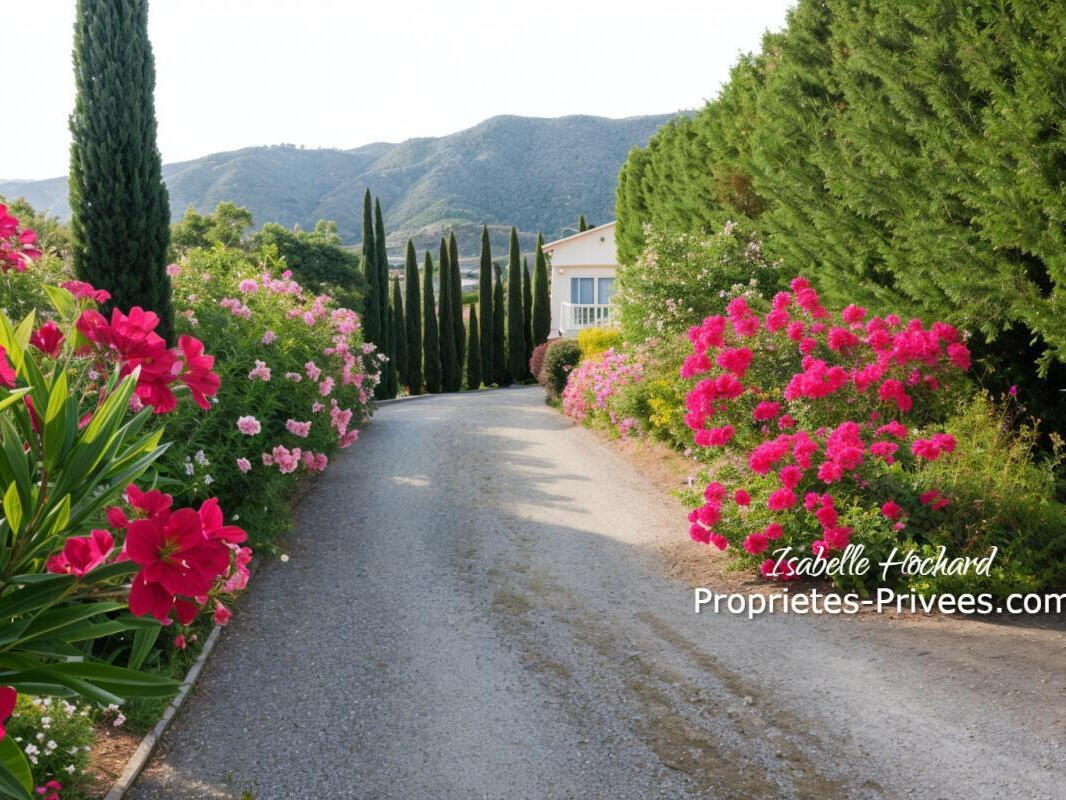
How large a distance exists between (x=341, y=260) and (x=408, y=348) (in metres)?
8.05

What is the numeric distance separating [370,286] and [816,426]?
20.7 meters

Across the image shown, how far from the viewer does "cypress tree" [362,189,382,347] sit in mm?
26062

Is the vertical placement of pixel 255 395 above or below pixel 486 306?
below

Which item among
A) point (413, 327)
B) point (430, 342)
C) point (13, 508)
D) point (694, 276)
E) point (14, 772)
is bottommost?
point (14, 772)

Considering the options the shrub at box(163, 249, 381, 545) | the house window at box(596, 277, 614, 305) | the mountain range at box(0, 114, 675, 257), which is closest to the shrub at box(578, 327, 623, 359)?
the shrub at box(163, 249, 381, 545)

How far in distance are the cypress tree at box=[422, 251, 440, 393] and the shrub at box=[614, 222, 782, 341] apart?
19.8 metres

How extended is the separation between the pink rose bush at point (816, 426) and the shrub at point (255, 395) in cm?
329

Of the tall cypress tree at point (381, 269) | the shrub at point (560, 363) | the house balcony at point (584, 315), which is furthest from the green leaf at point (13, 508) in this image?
the house balcony at point (584, 315)

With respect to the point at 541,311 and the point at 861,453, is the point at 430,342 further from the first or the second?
the point at 861,453

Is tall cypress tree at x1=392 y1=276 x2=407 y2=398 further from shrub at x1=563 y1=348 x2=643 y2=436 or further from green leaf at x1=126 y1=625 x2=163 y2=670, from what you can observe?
green leaf at x1=126 y1=625 x2=163 y2=670

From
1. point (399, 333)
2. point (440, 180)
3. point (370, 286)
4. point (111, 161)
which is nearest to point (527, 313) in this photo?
point (399, 333)

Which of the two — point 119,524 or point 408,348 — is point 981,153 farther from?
point 408,348

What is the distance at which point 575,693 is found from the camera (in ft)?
14.9

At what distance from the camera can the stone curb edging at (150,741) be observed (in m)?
3.65
